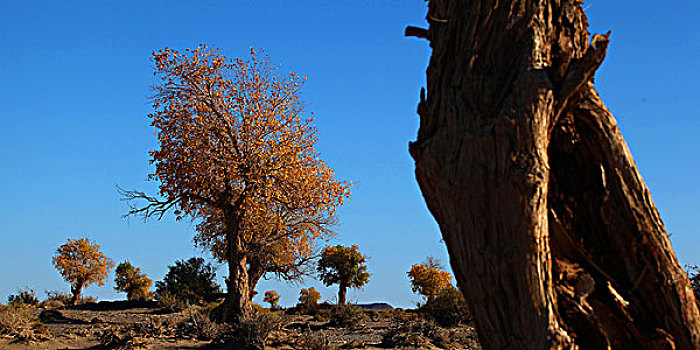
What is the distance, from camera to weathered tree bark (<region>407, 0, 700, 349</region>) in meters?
4.26

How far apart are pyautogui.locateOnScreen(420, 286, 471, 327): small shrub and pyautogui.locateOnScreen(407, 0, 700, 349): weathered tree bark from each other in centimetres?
1379

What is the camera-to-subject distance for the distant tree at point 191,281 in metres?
26.2

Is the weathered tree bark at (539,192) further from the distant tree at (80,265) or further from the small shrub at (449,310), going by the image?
the distant tree at (80,265)

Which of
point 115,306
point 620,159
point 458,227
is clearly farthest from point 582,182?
point 115,306

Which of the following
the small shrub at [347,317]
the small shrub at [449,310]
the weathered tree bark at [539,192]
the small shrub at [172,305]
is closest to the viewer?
the weathered tree bark at [539,192]

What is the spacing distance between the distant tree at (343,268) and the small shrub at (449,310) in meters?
8.95

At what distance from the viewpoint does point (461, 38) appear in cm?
498

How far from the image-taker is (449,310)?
18.7 m

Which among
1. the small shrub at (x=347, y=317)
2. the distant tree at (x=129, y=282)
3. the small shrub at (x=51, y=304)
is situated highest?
the distant tree at (x=129, y=282)

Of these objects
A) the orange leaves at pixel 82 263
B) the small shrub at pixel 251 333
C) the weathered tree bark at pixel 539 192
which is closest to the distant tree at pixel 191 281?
the orange leaves at pixel 82 263

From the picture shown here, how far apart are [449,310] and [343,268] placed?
9.99 m

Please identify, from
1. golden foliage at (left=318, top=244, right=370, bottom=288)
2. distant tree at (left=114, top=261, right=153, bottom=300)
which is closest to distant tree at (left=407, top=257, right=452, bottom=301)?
golden foliage at (left=318, top=244, right=370, bottom=288)

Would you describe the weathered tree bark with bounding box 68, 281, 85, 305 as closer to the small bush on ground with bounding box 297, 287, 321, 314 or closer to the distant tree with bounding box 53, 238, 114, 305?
the distant tree with bounding box 53, 238, 114, 305

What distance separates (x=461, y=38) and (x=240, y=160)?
1316cm
